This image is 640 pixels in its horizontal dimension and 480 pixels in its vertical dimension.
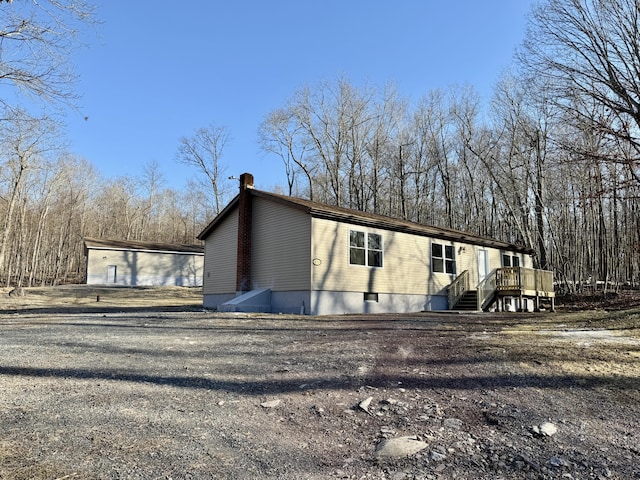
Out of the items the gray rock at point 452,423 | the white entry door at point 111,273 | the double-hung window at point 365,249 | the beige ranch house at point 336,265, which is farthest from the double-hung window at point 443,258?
the white entry door at point 111,273

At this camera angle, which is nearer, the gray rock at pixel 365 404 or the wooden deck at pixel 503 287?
the gray rock at pixel 365 404

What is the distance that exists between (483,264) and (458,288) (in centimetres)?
264

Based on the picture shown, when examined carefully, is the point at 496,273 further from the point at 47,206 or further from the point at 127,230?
the point at 127,230

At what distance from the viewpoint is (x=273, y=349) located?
7.12m

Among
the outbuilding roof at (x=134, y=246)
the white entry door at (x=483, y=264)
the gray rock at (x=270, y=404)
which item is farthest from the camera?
the outbuilding roof at (x=134, y=246)

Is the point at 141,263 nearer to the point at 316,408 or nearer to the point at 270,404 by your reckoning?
the point at 270,404

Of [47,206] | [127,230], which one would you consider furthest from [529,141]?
[127,230]

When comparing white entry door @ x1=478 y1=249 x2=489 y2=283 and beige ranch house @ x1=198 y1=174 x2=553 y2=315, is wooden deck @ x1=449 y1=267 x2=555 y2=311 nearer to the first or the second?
beige ranch house @ x1=198 y1=174 x2=553 y2=315

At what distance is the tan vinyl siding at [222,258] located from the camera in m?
17.5

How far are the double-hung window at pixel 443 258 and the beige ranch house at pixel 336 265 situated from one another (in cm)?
4

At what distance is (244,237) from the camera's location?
16609 millimetres

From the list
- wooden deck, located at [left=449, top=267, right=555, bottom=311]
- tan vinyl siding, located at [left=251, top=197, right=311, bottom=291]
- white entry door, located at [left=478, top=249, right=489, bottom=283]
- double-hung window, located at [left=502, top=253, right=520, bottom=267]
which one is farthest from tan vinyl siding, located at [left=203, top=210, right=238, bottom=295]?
double-hung window, located at [left=502, top=253, right=520, bottom=267]

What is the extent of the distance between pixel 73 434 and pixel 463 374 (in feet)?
13.6

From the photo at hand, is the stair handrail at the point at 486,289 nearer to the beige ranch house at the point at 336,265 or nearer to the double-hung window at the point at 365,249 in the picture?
the beige ranch house at the point at 336,265
